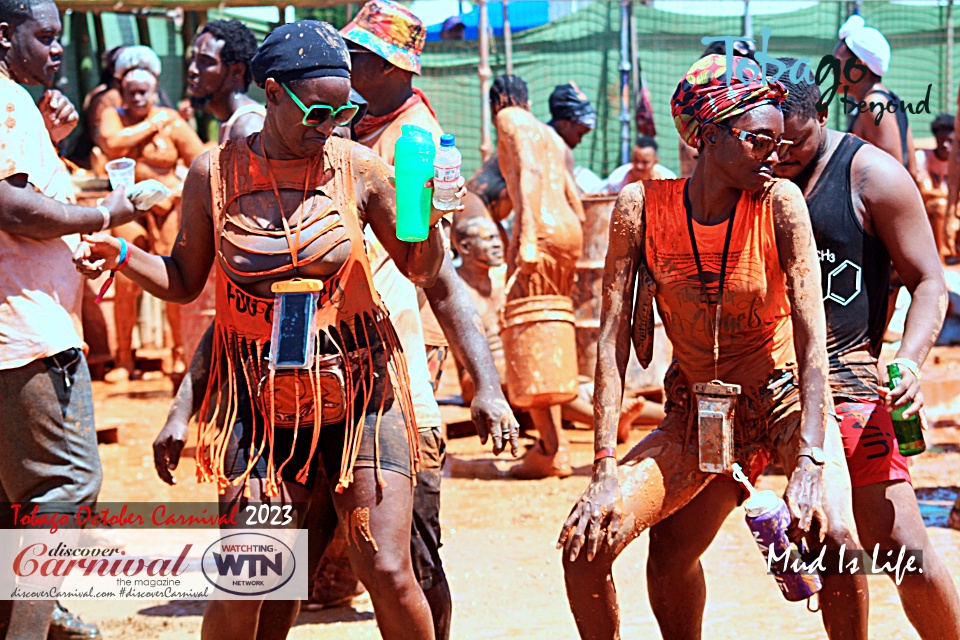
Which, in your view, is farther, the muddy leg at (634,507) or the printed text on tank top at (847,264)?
the printed text on tank top at (847,264)

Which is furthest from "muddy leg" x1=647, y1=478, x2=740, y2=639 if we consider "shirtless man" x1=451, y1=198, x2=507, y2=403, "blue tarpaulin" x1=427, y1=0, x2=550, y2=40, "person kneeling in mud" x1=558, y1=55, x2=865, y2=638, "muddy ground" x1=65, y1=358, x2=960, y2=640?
"blue tarpaulin" x1=427, y1=0, x2=550, y2=40

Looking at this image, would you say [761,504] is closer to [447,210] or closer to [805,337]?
[805,337]

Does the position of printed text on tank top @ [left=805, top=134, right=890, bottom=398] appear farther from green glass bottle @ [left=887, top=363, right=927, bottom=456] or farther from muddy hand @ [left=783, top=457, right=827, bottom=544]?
muddy hand @ [left=783, top=457, right=827, bottom=544]

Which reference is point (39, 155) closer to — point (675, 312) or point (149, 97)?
point (675, 312)

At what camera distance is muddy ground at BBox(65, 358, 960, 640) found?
4855 millimetres

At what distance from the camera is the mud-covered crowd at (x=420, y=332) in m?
3.50

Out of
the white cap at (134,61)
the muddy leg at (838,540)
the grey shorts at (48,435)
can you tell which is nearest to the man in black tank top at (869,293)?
the muddy leg at (838,540)

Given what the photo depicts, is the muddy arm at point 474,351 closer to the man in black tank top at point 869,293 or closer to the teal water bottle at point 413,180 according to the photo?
the teal water bottle at point 413,180

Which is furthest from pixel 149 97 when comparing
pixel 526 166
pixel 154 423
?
pixel 526 166

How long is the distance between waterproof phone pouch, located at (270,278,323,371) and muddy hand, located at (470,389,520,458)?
0.55 m

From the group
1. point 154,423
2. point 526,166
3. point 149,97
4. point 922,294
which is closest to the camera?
point 922,294

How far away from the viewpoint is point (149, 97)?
34.9ft

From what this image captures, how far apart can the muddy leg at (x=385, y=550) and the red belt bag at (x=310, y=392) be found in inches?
7.9

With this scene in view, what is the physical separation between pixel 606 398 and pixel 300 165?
3.72ft
